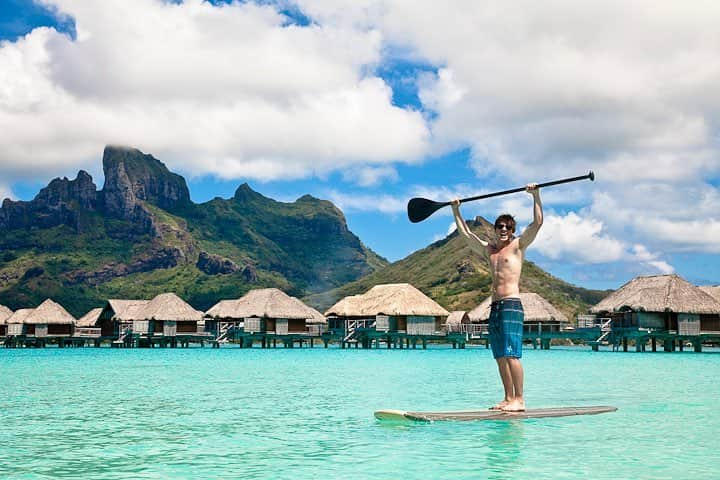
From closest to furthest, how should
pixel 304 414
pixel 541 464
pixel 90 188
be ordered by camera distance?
pixel 541 464 < pixel 304 414 < pixel 90 188

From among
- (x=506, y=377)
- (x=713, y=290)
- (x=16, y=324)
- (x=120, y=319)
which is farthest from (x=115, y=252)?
(x=506, y=377)

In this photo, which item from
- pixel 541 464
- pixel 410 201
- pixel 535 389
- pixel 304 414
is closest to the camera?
pixel 541 464

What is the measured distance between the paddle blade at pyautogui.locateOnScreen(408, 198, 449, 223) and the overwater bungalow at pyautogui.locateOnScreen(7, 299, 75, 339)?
214 ft

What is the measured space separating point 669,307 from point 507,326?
42.7 m

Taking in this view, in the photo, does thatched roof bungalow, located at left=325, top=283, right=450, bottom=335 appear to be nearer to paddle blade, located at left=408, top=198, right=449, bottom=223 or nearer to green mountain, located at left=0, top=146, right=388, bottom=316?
paddle blade, located at left=408, top=198, right=449, bottom=223

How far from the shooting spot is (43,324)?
6931cm

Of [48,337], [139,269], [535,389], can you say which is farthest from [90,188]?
[535,389]

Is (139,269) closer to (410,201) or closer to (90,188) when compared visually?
(90,188)

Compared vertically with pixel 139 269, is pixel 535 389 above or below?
below

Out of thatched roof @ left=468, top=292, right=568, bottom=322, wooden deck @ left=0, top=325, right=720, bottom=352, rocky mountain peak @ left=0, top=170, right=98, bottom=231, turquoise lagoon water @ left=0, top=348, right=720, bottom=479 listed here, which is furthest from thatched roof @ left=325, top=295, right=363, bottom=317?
rocky mountain peak @ left=0, top=170, right=98, bottom=231

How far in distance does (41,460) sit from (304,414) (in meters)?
4.86

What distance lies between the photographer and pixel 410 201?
10.8 m

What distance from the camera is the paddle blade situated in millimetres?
10844

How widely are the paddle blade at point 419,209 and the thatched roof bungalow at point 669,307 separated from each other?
41.5m
